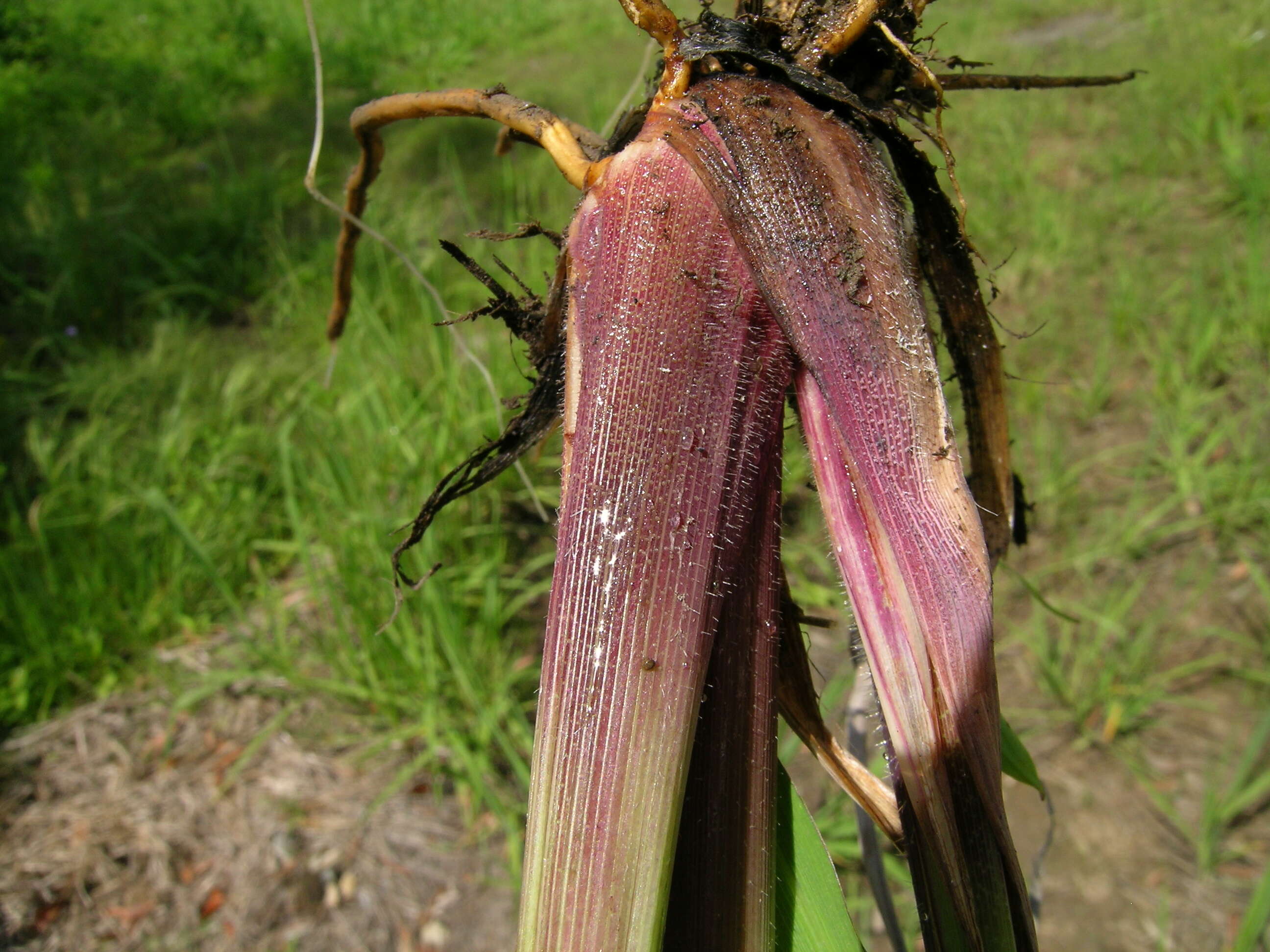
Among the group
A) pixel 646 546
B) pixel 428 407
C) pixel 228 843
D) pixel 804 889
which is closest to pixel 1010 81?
pixel 646 546

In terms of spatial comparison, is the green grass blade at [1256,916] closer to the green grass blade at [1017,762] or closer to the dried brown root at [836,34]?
the green grass blade at [1017,762]

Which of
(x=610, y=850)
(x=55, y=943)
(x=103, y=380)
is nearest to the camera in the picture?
(x=610, y=850)

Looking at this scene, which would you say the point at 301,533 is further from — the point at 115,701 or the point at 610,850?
the point at 610,850

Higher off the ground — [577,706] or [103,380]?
[103,380]

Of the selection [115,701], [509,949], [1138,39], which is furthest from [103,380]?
[1138,39]

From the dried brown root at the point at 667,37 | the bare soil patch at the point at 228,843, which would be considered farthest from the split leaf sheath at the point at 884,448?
the bare soil patch at the point at 228,843
